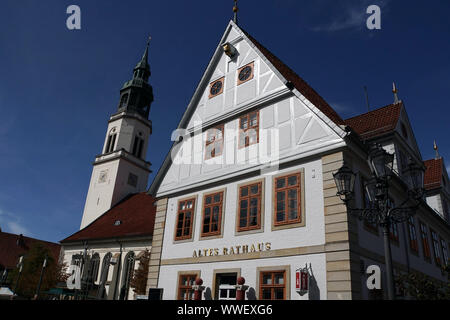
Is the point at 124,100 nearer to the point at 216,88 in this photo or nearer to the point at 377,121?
the point at 216,88

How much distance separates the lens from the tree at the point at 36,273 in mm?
30841

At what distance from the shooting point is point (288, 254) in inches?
490

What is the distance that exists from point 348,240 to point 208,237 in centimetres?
628

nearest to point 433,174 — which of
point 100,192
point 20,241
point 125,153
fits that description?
point 125,153

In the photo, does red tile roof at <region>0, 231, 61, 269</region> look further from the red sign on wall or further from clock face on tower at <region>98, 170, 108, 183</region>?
the red sign on wall

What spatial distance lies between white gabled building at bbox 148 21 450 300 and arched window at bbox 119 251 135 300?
1121 cm

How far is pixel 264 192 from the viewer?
1423cm

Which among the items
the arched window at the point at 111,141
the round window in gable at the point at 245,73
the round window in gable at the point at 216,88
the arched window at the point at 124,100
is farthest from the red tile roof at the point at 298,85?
the arched window at the point at 124,100

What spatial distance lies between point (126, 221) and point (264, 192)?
69.3ft

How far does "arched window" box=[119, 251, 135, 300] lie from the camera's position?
27547 millimetres

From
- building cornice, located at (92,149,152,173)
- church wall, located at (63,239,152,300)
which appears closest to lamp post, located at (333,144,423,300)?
church wall, located at (63,239,152,300)

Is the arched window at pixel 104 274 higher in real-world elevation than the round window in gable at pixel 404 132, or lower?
lower

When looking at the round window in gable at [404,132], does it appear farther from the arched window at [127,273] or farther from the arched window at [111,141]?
the arched window at [111,141]

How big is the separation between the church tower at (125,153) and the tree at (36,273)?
5863 mm
